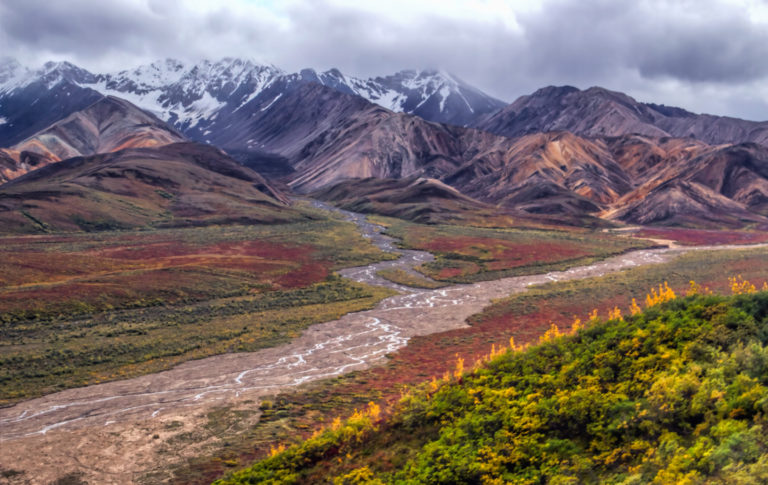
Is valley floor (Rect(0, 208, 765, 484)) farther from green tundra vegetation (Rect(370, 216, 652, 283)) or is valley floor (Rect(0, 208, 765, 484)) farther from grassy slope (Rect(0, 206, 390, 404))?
green tundra vegetation (Rect(370, 216, 652, 283))

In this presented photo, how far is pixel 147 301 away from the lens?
4694 centimetres

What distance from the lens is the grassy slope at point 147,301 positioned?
105 ft

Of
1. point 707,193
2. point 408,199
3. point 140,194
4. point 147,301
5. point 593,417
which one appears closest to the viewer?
point 593,417

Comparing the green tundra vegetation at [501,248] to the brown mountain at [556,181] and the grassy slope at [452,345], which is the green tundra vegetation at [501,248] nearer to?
the grassy slope at [452,345]

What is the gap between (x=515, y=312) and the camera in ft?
147

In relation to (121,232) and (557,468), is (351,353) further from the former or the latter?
(121,232)

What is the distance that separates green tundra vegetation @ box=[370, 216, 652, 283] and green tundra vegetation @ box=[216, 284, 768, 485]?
42604 millimetres

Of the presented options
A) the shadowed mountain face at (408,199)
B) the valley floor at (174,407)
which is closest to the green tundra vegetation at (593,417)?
the valley floor at (174,407)

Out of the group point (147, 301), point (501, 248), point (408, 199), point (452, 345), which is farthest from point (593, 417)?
point (408, 199)

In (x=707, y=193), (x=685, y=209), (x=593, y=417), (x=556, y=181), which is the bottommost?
(x=593, y=417)

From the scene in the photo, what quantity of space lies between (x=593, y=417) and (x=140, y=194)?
406 ft

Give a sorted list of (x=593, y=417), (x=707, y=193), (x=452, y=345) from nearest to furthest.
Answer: (x=593, y=417) → (x=452, y=345) → (x=707, y=193)

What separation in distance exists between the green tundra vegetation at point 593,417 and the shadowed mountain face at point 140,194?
301 ft

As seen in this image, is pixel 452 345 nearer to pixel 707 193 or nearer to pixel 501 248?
pixel 501 248
